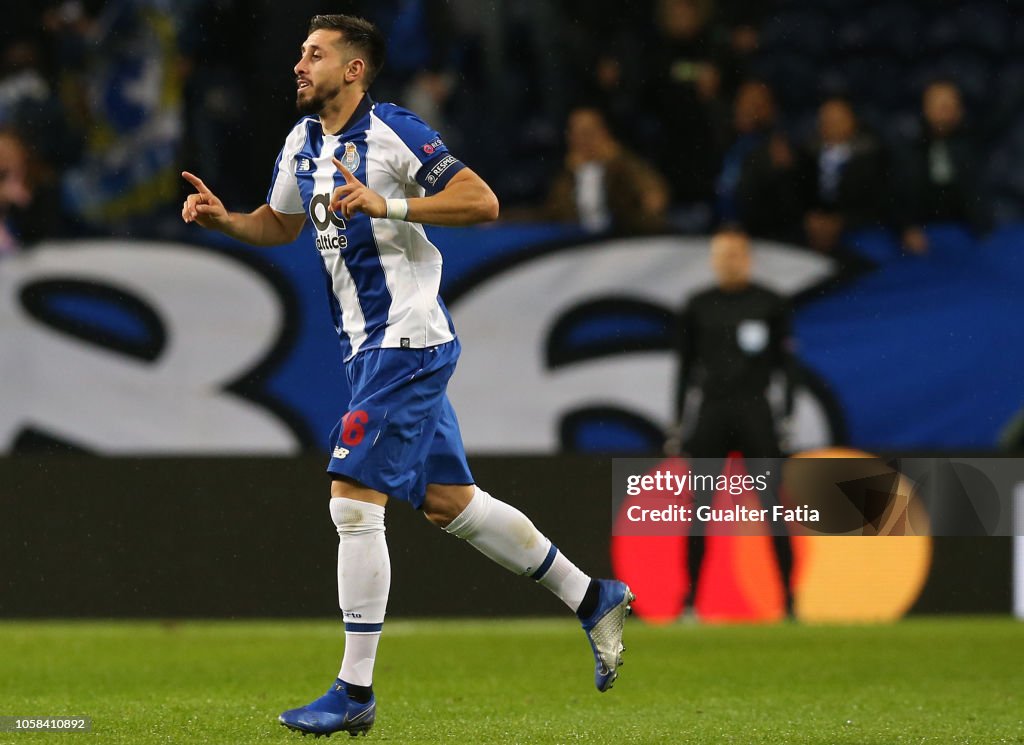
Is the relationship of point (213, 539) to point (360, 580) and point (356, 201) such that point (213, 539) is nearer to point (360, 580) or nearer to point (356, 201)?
point (360, 580)

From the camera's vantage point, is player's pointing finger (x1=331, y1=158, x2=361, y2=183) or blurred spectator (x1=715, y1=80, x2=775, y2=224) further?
blurred spectator (x1=715, y1=80, x2=775, y2=224)

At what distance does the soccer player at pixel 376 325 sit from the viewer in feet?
16.3

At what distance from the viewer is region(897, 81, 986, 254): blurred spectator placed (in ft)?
31.7

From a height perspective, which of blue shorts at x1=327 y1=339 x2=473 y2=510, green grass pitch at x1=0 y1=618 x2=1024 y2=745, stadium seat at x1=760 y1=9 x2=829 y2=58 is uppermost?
stadium seat at x1=760 y1=9 x2=829 y2=58

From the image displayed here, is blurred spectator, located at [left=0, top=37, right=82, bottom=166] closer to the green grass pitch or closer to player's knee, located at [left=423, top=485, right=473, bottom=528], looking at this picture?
the green grass pitch

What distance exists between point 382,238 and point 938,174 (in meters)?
5.64

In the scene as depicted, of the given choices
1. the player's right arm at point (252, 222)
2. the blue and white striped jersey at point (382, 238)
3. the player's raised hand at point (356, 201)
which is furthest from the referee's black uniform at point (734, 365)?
the player's raised hand at point (356, 201)

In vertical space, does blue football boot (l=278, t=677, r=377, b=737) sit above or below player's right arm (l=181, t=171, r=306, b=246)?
below

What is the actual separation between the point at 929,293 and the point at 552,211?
7.23ft

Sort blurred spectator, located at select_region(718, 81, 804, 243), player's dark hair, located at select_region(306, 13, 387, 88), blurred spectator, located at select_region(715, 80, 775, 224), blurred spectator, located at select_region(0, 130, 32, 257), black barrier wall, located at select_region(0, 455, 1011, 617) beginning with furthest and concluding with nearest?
blurred spectator, located at select_region(715, 80, 775, 224) → blurred spectator, located at select_region(718, 81, 804, 243) → blurred spectator, located at select_region(0, 130, 32, 257) → black barrier wall, located at select_region(0, 455, 1011, 617) → player's dark hair, located at select_region(306, 13, 387, 88)

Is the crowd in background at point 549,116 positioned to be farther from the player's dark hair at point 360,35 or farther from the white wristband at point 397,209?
the white wristband at point 397,209

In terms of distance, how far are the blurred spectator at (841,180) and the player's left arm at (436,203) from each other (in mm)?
4843

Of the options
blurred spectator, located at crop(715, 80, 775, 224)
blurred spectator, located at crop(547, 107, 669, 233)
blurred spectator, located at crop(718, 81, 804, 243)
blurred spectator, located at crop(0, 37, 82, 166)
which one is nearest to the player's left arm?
blurred spectator, located at crop(547, 107, 669, 233)

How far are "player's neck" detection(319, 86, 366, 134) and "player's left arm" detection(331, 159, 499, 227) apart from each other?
0.72ft
